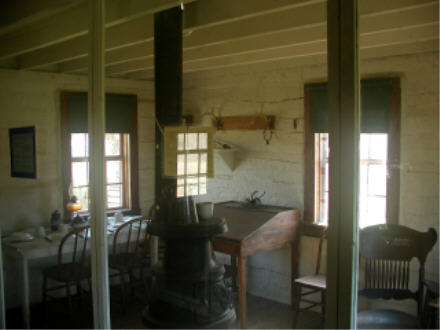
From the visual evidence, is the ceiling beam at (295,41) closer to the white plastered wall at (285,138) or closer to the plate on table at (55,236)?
the white plastered wall at (285,138)

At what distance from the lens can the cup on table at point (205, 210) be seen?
4.32ft

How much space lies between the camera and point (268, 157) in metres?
1.85

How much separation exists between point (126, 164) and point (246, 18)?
89cm

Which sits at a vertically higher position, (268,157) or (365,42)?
(365,42)

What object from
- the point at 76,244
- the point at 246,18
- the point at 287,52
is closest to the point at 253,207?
the point at 287,52

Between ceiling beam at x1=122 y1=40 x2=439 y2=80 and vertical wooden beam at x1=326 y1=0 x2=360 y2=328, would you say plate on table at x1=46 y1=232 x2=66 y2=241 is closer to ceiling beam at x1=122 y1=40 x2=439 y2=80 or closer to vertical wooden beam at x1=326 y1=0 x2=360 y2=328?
ceiling beam at x1=122 y1=40 x2=439 y2=80

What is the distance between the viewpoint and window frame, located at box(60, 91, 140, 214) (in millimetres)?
1984

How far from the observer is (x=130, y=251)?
2.14 metres

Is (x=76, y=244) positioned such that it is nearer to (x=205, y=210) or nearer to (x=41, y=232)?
(x=41, y=232)

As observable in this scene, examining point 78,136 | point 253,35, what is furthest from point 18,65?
point 253,35

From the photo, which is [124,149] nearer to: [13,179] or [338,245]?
[13,179]

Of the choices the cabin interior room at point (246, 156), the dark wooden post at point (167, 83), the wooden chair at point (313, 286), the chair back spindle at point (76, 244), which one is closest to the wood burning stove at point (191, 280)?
the cabin interior room at point (246, 156)

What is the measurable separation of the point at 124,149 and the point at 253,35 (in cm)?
80

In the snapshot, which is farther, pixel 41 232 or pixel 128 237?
pixel 41 232
